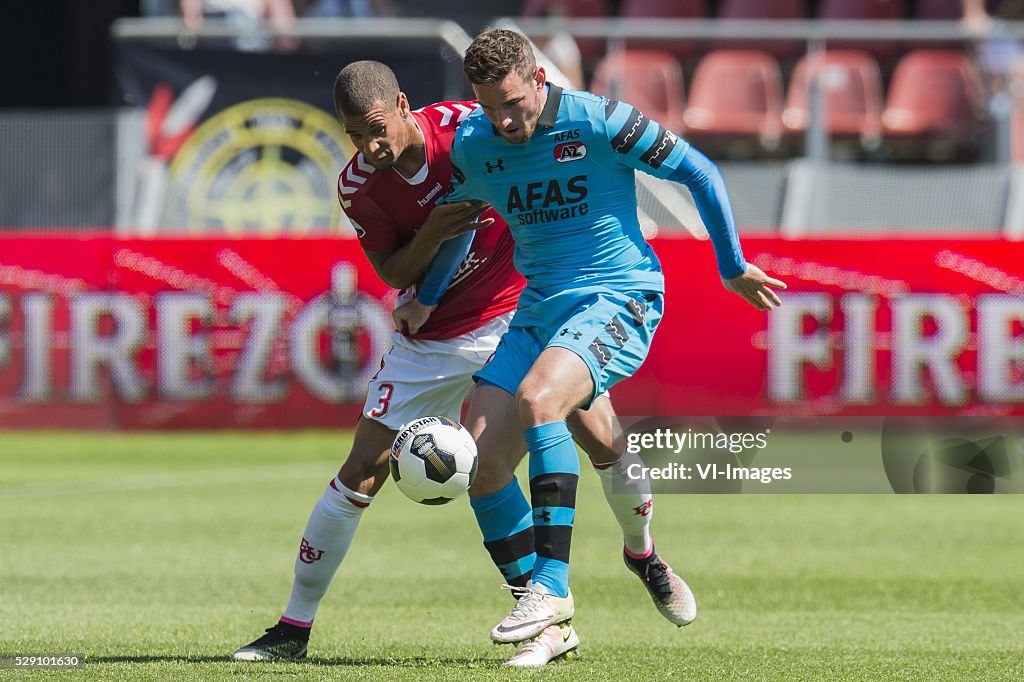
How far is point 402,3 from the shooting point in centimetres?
1833

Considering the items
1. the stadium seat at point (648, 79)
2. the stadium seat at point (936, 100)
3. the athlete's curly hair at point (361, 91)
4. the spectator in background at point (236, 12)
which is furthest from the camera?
the stadium seat at point (936, 100)

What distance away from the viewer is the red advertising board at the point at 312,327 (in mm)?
14625

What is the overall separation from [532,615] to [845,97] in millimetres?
11814

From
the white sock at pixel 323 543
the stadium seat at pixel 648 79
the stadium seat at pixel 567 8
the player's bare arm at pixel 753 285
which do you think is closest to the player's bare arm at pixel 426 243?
the white sock at pixel 323 543

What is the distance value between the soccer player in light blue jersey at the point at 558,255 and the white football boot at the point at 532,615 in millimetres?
62

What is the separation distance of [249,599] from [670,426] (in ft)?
7.08

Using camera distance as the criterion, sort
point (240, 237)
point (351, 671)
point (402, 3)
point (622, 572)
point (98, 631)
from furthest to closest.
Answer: point (402, 3) → point (240, 237) → point (622, 572) → point (98, 631) → point (351, 671)

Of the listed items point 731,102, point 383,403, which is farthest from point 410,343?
point 731,102

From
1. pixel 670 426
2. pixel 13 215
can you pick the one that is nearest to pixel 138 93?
pixel 13 215

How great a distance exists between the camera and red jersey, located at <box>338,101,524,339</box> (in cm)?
616

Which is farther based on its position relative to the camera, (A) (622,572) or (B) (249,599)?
(A) (622,572)

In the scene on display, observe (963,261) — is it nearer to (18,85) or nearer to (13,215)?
(13,215)

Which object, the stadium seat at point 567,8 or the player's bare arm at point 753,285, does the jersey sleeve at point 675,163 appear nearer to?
the player's bare arm at point 753,285

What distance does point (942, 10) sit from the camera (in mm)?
17797
